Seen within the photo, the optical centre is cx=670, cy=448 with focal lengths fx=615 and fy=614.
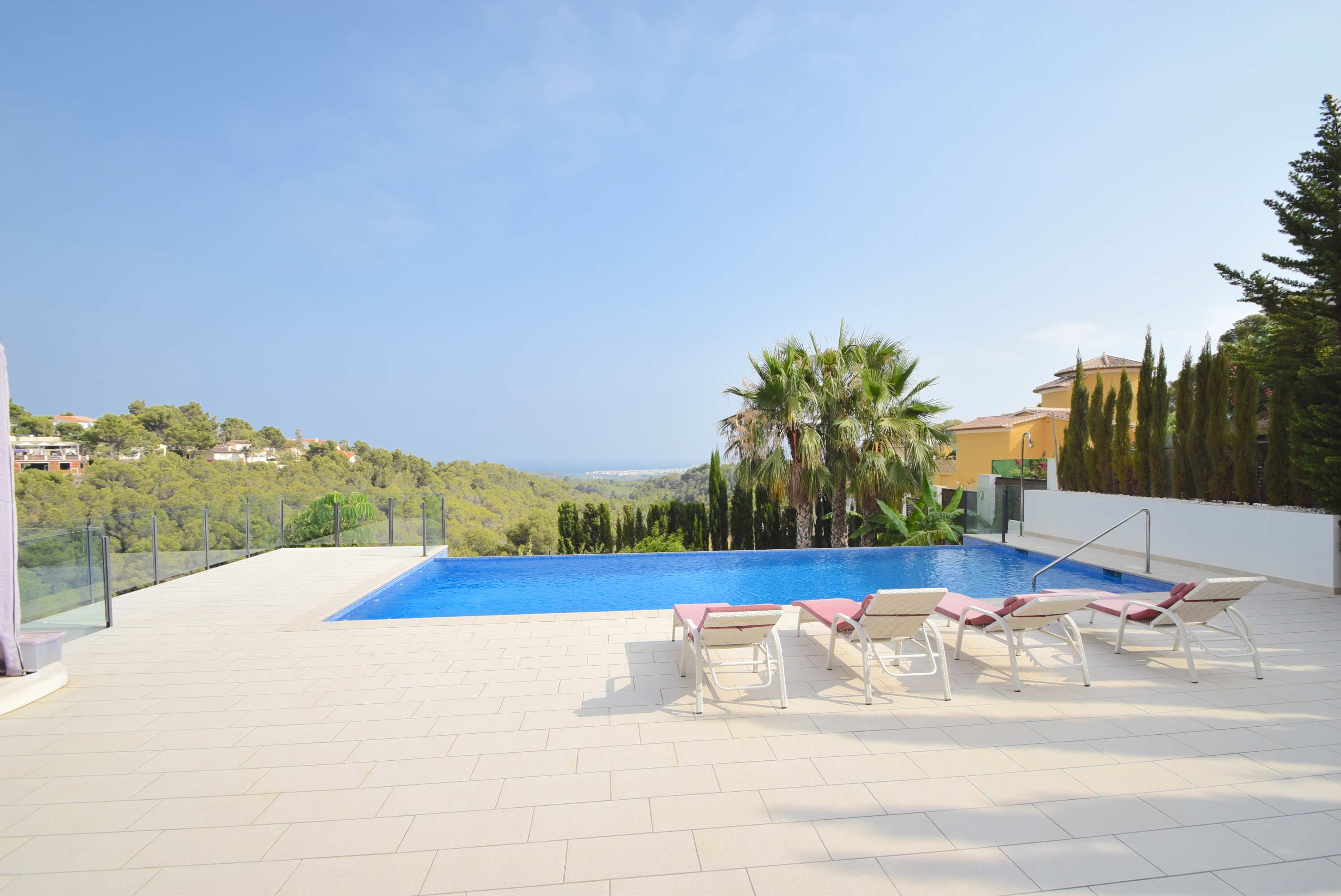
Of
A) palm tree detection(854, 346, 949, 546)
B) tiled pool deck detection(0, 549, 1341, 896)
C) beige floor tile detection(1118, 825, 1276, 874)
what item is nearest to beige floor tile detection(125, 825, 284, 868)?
tiled pool deck detection(0, 549, 1341, 896)

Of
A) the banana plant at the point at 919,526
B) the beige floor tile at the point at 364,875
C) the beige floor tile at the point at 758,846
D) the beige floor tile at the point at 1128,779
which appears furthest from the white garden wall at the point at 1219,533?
the beige floor tile at the point at 364,875

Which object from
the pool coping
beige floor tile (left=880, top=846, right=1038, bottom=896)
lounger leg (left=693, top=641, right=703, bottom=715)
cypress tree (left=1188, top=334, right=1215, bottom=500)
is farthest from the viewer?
cypress tree (left=1188, top=334, right=1215, bottom=500)

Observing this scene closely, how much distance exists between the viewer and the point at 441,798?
282 centimetres

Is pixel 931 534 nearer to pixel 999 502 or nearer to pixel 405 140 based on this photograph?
pixel 999 502

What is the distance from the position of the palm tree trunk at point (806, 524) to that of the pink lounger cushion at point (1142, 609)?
7.09m

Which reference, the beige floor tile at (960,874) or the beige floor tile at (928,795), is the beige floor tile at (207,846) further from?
the beige floor tile at (928,795)

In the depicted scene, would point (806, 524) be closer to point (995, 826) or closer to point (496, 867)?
point (995, 826)

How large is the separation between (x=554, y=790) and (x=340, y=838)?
89cm

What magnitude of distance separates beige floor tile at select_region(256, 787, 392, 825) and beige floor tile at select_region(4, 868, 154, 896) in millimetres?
419

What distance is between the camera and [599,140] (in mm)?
20266

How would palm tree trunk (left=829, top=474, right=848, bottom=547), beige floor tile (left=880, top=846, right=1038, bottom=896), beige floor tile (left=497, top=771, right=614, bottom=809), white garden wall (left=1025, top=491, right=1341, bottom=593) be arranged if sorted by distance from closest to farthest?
beige floor tile (left=880, top=846, right=1038, bottom=896)
beige floor tile (left=497, top=771, right=614, bottom=809)
white garden wall (left=1025, top=491, right=1341, bottom=593)
palm tree trunk (left=829, top=474, right=848, bottom=547)

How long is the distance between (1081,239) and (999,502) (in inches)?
254

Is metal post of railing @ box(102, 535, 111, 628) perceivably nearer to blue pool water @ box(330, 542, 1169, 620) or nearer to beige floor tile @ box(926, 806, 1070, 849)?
blue pool water @ box(330, 542, 1169, 620)

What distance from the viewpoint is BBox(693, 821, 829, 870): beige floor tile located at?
2330mm
